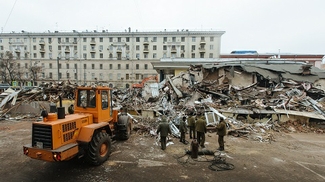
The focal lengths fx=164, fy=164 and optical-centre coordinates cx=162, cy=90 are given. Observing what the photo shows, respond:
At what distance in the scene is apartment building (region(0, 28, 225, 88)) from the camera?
51.7 meters

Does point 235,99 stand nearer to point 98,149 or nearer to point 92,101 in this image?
point 92,101

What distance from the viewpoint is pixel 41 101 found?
13852 millimetres

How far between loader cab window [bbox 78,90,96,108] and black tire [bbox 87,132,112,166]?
1126 mm

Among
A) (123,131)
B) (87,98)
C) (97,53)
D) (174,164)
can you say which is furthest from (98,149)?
(97,53)

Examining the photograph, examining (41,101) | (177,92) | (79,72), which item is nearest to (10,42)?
(79,72)

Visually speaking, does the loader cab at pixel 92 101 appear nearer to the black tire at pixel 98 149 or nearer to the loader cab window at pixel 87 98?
the loader cab window at pixel 87 98

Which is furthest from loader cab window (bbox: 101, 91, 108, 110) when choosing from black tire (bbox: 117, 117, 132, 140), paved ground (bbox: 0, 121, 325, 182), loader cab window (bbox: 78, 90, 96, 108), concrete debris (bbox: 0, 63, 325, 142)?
concrete debris (bbox: 0, 63, 325, 142)

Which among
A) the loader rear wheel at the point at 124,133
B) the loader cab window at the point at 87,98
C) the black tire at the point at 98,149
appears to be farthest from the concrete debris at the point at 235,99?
the loader cab window at the point at 87,98

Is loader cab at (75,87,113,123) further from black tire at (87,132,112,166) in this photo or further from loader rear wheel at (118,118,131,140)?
loader rear wheel at (118,118,131,140)

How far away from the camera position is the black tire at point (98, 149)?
5.00m

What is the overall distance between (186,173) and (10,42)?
235 ft

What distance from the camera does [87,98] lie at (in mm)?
5816

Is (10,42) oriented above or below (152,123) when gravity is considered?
above

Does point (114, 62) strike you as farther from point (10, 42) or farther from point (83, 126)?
point (83, 126)
